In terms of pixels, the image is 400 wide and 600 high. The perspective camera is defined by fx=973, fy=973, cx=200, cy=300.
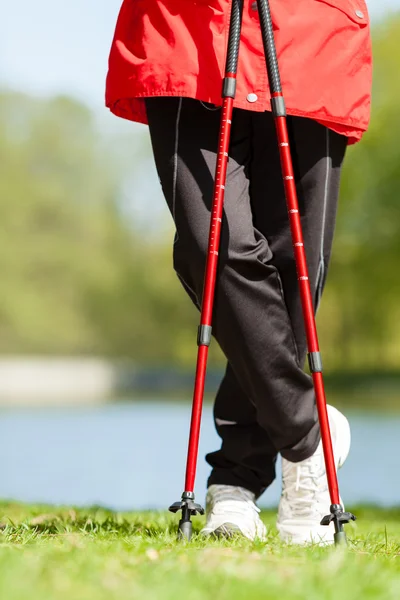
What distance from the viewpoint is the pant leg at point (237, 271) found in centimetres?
288

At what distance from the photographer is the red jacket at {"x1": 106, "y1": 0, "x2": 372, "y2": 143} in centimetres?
287

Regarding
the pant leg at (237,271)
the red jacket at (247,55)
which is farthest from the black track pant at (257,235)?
the red jacket at (247,55)

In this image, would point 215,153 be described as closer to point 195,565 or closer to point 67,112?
point 195,565

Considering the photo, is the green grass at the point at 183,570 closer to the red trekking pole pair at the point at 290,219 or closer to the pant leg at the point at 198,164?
the red trekking pole pair at the point at 290,219

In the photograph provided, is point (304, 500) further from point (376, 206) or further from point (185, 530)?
point (376, 206)

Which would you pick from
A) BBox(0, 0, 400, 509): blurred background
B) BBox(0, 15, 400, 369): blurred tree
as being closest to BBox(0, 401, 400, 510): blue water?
BBox(0, 0, 400, 509): blurred background

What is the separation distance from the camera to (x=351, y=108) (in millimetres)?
3020

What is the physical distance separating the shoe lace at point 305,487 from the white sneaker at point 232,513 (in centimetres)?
14

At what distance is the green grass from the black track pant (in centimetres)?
44

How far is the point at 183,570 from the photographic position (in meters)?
2.05

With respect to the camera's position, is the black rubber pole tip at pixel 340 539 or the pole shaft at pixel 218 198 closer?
the black rubber pole tip at pixel 340 539

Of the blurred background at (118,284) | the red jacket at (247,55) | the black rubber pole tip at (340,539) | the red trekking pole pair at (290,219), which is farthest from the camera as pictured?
the blurred background at (118,284)

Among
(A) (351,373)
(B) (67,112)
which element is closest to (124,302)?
(B) (67,112)

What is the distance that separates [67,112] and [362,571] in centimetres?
3928
